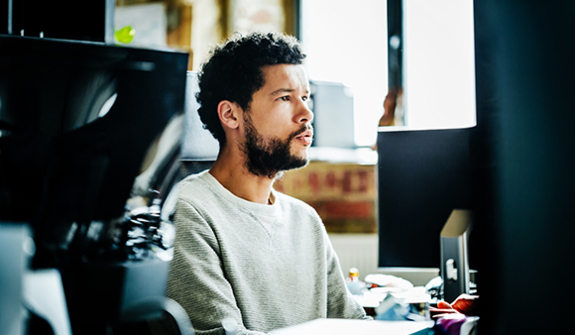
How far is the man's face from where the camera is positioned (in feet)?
3.99

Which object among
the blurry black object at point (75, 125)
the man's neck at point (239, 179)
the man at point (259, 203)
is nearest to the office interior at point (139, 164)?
the blurry black object at point (75, 125)

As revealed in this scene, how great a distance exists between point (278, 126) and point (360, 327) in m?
0.76

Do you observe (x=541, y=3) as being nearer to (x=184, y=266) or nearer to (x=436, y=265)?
(x=184, y=266)

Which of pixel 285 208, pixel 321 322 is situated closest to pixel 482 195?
pixel 321 322

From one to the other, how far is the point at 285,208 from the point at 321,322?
0.68m

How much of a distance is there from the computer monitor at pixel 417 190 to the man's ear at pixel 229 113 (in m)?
0.41

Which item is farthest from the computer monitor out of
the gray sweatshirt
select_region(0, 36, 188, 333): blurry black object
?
select_region(0, 36, 188, 333): blurry black object

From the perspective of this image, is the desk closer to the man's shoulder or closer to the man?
the man

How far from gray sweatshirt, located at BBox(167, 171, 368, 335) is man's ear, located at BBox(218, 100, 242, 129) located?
0.16m

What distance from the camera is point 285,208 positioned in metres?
1.28

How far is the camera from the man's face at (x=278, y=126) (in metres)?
1.22

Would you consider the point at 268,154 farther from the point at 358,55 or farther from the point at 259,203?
the point at 358,55

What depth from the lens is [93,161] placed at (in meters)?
0.37

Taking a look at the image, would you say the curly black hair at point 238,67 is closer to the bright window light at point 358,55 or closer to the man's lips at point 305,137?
the man's lips at point 305,137
